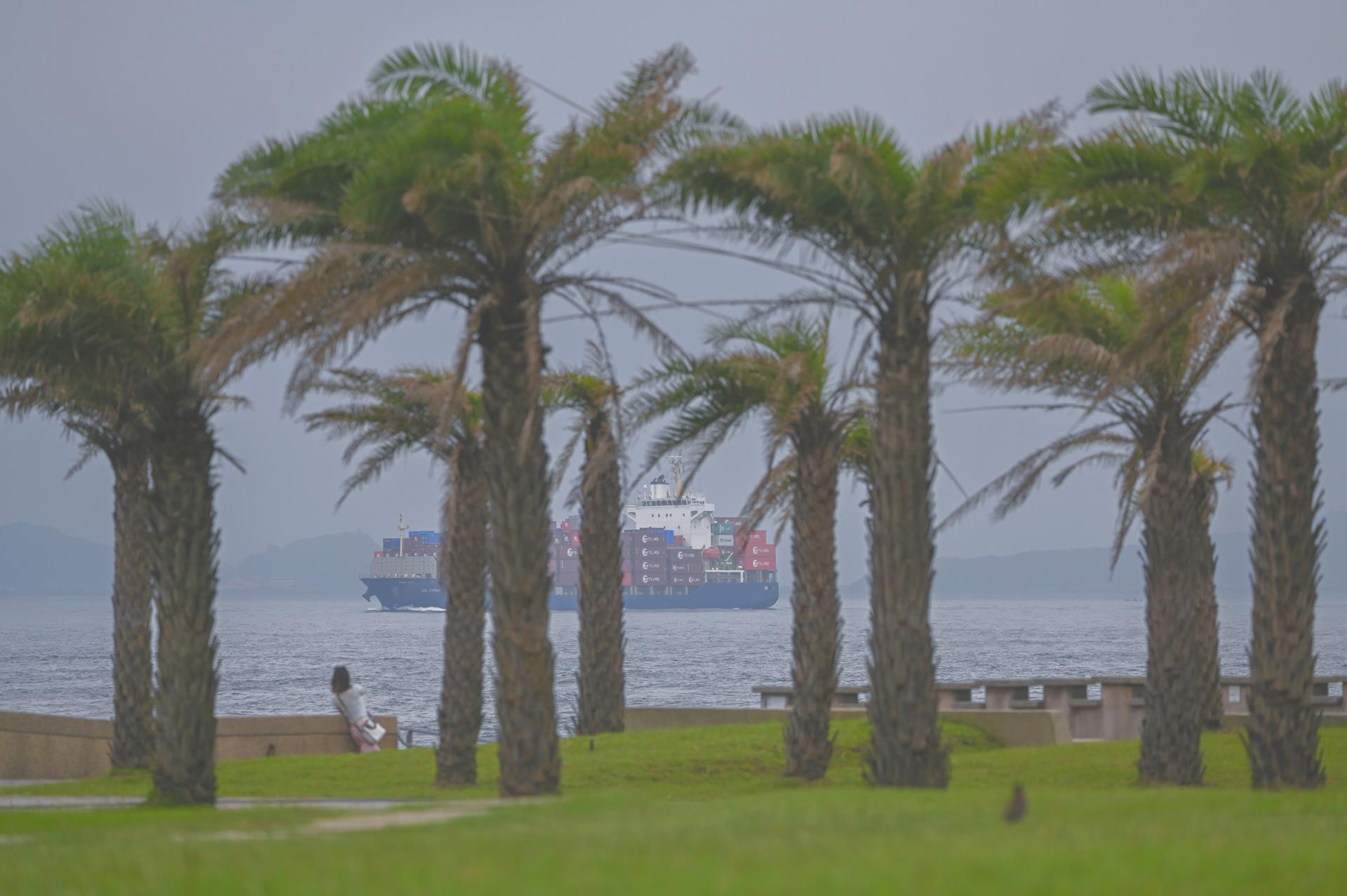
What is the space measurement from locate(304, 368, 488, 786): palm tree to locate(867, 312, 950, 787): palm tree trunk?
5.93 metres

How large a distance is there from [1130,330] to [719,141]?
5.96m

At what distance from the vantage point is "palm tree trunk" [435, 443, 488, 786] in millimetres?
18500

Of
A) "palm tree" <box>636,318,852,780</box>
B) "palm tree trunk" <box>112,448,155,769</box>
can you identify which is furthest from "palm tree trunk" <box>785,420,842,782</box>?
"palm tree trunk" <box>112,448,155,769</box>

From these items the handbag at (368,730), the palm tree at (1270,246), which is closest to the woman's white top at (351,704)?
the handbag at (368,730)

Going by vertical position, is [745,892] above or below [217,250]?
below

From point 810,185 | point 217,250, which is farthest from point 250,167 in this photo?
point 810,185

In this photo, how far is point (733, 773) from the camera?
18.5 meters

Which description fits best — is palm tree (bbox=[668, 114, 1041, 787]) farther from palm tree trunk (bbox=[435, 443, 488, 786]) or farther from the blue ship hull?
the blue ship hull

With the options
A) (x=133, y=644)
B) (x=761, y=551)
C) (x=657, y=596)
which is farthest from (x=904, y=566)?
(x=657, y=596)

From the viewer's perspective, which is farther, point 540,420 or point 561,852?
Result: point 540,420

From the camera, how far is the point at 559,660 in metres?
99.9

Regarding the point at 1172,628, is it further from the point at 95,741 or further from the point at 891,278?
the point at 95,741

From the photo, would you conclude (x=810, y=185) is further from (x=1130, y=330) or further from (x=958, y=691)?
(x=958, y=691)

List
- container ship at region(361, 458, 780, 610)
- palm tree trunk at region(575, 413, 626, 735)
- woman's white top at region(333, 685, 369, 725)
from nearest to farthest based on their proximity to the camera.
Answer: woman's white top at region(333, 685, 369, 725) < palm tree trunk at region(575, 413, 626, 735) < container ship at region(361, 458, 780, 610)
